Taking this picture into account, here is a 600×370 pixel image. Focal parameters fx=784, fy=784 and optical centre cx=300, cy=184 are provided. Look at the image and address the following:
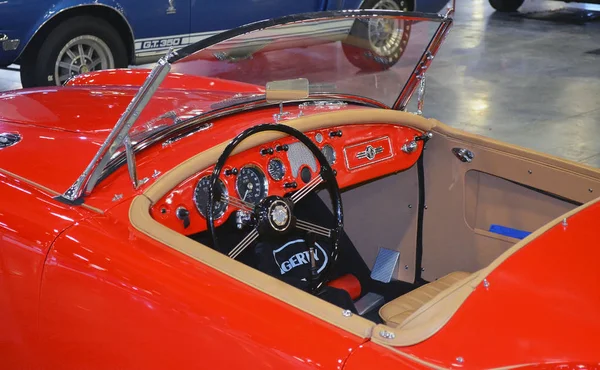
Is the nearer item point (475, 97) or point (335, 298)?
point (335, 298)

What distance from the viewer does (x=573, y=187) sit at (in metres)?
2.68

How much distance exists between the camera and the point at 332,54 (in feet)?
10.6

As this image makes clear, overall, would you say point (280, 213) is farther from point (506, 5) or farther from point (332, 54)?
point (506, 5)

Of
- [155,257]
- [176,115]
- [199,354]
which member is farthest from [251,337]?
[176,115]

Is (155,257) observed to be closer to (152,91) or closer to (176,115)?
(152,91)

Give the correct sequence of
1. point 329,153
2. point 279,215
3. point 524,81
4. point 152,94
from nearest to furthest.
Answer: point 152,94
point 279,215
point 329,153
point 524,81

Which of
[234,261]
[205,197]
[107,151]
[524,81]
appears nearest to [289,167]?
[205,197]

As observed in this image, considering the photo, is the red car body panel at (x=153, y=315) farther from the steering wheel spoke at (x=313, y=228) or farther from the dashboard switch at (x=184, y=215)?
the steering wheel spoke at (x=313, y=228)

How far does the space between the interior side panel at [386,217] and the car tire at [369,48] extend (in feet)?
1.63

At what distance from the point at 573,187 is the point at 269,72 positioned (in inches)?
47.4

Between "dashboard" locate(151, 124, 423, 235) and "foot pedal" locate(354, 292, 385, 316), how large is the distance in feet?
1.56

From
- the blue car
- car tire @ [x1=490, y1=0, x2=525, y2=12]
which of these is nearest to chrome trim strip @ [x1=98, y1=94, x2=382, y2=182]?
the blue car

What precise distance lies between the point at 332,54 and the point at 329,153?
0.52 meters

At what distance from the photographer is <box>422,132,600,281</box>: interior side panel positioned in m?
2.75
